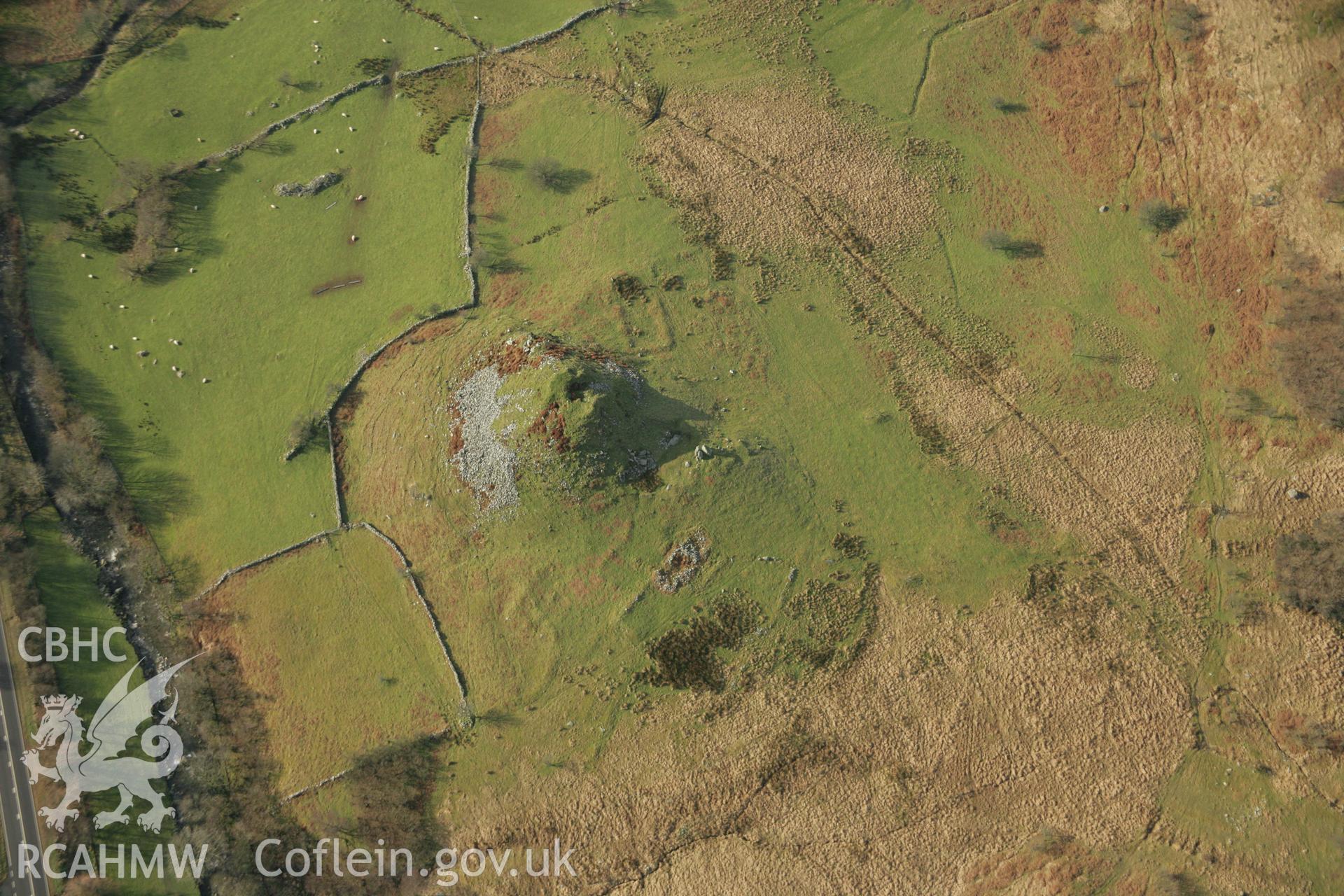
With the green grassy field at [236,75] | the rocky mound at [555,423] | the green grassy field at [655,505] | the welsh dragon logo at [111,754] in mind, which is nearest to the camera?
the rocky mound at [555,423]

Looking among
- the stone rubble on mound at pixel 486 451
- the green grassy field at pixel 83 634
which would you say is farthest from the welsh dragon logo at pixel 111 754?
the stone rubble on mound at pixel 486 451

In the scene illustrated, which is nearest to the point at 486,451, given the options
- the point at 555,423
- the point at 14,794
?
the point at 555,423

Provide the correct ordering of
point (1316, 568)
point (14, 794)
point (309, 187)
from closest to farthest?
point (1316, 568), point (14, 794), point (309, 187)

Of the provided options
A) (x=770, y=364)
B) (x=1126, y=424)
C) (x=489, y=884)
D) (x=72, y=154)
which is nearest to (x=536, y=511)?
(x=770, y=364)

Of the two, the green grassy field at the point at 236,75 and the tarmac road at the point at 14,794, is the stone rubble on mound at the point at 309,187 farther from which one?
the tarmac road at the point at 14,794

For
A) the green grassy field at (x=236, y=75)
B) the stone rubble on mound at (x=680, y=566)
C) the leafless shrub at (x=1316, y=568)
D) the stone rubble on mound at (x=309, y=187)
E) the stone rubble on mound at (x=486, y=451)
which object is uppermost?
the green grassy field at (x=236, y=75)

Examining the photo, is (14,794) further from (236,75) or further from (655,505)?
(236,75)
